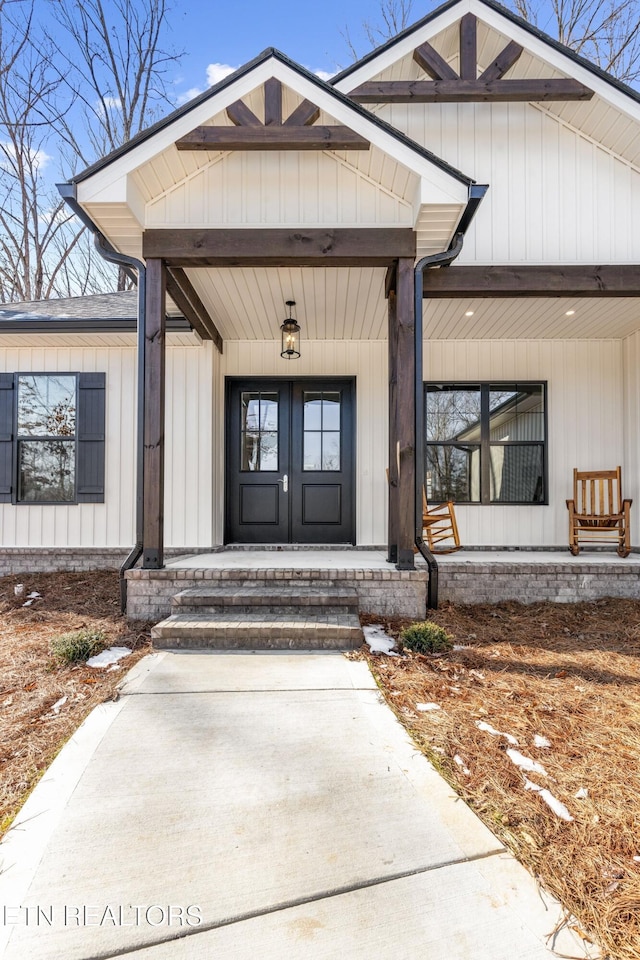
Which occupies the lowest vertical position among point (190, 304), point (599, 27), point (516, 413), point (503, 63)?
point (516, 413)

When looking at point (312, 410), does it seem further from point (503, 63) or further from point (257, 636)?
point (503, 63)

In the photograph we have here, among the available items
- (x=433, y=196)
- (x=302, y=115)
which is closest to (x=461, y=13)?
(x=302, y=115)

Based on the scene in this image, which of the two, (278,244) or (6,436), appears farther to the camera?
(6,436)

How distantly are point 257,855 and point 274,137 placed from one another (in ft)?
13.5

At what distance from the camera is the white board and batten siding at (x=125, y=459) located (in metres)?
5.32

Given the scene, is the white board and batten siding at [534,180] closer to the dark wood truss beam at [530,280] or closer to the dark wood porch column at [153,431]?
the dark wood truss beam at [530,280]

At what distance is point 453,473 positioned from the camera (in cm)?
575

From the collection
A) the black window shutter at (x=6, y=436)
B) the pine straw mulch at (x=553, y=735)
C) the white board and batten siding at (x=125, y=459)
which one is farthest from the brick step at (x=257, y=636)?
the black window shutter at (x=6, y=436)

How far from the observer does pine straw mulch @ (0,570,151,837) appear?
1796 millimetres

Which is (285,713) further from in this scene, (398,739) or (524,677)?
(524,677)

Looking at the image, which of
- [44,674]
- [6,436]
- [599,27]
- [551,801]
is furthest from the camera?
[599,27]

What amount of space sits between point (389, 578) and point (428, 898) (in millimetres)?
2517

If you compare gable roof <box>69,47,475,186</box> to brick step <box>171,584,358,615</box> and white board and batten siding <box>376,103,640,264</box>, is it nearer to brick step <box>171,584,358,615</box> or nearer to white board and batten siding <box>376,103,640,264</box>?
white board and batten siding <box>376,103,640,264</box>

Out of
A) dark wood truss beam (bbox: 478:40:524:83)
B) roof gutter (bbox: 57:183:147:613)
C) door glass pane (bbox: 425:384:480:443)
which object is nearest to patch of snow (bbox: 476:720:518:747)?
roof gutter (bbox: 57:183:147:613)
